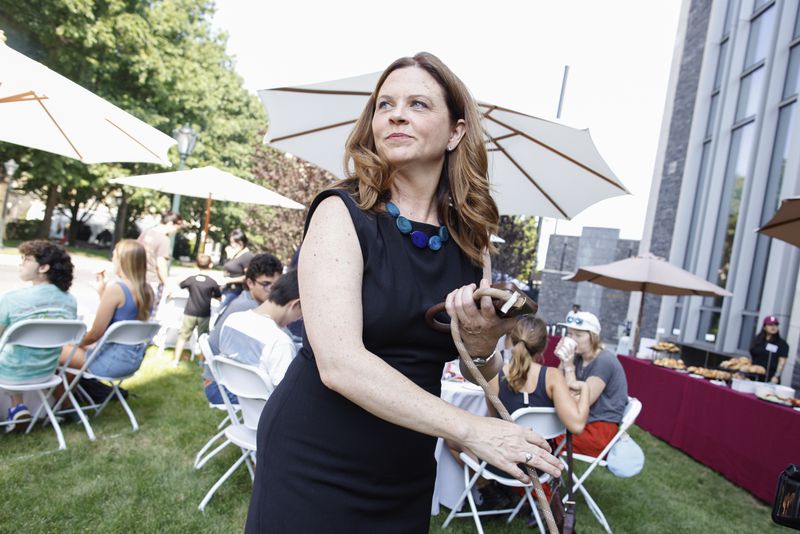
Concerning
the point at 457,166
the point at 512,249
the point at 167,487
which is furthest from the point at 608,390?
the point at 512,249

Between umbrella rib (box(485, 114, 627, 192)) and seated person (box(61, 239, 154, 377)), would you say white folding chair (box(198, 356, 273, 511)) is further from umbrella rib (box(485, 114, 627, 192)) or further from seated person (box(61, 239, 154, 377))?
umbrella rib (box(485, 114, 627, 192))

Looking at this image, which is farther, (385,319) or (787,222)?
(787,222)

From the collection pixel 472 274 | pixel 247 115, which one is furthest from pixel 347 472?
pixel 247 115

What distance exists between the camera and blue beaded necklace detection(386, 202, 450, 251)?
1285mm

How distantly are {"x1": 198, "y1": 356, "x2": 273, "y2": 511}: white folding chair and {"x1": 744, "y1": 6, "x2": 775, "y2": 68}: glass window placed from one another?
12541mm

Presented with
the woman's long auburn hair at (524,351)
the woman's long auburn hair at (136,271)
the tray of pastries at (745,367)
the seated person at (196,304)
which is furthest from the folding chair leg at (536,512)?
the seated person at (196,304)

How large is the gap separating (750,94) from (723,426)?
909 centimetres

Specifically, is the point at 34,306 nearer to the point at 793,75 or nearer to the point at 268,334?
the point at 268,334

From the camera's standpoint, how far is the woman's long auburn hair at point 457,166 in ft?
4.45

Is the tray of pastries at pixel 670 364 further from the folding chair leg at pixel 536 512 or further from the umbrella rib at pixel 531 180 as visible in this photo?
the folding chair leg at pixel 536 512

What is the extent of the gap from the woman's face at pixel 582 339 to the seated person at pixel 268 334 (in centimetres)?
253

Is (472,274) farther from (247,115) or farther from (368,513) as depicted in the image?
(247,115)

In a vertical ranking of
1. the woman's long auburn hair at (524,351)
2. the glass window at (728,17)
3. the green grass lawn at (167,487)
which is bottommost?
the green grass lawn at (167,487)

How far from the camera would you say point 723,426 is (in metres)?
6.07
